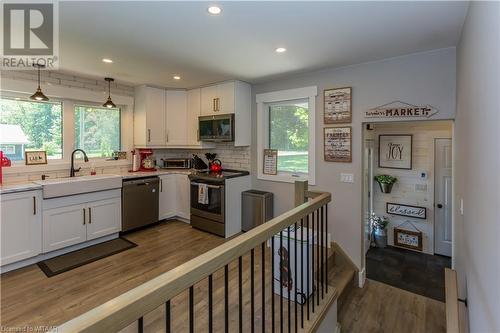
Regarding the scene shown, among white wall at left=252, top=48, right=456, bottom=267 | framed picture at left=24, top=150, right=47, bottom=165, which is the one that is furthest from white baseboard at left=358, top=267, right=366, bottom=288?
framed picture at left=24, top=150, right=47, bottom=165

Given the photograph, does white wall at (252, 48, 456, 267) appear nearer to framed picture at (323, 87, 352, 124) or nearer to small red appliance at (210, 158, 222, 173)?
framed picture at (323, 87, 352, 124)

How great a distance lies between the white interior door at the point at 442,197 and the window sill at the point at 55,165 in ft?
18.0

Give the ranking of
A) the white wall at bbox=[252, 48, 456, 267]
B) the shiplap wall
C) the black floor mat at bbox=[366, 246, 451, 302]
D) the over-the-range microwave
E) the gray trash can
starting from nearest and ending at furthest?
the white wall at bbox=[252, 48, 456, 267], the black floor mat at bbox=[366, 246, 451, 302], the gray trash can, the over-the-range microwave, the shiplap wall

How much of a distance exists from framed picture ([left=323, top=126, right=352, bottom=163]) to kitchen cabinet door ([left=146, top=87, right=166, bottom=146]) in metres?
2.92

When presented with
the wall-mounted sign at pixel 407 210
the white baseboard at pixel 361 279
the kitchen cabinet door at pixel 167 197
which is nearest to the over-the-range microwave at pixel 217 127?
the kitchen cabinet door at pixel 167 197

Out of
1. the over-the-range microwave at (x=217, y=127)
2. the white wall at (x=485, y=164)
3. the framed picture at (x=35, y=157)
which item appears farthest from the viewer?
the over-the-range microwave at (x=217, y=127)

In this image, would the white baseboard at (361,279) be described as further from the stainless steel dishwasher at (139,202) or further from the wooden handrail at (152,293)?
the stainless steel dishwasher at (139,202)

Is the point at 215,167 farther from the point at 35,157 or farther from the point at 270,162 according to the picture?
the point at 35,157

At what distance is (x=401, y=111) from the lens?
289cm

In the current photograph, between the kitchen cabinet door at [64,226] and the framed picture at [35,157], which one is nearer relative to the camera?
the kitchen cabinet door at [64,226]

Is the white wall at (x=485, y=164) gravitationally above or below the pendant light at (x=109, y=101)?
below

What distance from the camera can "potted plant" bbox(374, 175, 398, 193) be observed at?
4.77m

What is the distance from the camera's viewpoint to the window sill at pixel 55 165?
338cm

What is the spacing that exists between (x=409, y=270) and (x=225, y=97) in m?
3.87
